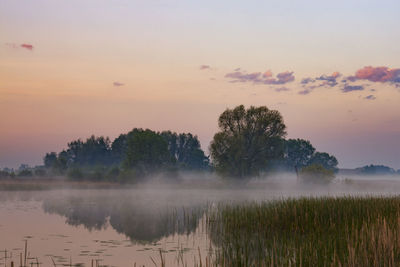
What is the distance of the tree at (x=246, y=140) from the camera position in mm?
72188

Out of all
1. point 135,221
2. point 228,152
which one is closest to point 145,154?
point 228,152

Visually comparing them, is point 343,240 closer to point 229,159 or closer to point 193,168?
point 229,159

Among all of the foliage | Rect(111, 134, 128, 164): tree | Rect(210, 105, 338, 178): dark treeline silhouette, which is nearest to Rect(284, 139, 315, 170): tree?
the foliage

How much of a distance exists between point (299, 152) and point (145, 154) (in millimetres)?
63514

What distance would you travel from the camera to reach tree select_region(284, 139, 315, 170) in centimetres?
13500

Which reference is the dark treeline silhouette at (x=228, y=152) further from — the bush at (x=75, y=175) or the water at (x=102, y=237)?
the water at (x=102, y=237)

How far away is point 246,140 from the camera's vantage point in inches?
2889

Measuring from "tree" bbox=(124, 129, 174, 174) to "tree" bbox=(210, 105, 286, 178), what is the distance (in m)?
19.6

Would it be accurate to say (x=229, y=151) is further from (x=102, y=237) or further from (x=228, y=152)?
(x=102, y=237)

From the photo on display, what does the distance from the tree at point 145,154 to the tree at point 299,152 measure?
56211 mm

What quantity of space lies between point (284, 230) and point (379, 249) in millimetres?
8328

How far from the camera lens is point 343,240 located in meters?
16.3

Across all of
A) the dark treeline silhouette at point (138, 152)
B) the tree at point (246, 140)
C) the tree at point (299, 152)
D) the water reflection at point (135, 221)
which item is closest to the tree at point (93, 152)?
the dark treeline silhouette at point (138, 152)

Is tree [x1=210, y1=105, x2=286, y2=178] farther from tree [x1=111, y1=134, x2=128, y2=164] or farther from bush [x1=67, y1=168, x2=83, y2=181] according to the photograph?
tree [x1=111, y1=134, x2=128, y2=164]
